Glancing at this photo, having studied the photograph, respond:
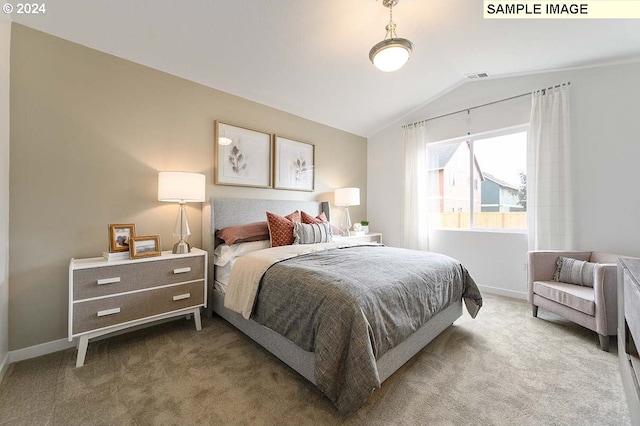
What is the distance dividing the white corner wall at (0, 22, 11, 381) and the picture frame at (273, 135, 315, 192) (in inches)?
89.4

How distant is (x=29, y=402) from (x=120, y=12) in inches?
104

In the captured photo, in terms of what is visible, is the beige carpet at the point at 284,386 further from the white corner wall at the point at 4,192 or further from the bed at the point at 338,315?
the white corner wall at the point at 4,192

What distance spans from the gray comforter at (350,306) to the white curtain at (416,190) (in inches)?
72.2

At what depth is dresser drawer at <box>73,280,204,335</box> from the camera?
1.81m

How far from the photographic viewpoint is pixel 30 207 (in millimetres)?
1927

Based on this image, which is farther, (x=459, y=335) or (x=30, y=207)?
(x=459, y=335)

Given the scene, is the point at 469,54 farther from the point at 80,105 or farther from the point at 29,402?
the point at 29,402

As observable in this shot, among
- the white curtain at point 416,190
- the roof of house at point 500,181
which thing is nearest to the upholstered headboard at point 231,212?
the white curtain at point 416,190

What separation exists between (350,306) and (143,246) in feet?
6.08

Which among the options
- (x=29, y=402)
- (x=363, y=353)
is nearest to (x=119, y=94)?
(x=29, y=402)

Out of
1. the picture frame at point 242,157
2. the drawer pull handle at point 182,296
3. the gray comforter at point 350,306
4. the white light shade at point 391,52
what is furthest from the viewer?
the picture frame at point 242,157

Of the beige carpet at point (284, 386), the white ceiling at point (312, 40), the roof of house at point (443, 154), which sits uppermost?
the white ceiling at point (312, 40)

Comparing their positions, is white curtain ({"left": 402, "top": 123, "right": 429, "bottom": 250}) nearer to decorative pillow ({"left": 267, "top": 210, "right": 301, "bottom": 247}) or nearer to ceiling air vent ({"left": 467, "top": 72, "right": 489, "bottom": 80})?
ceiling air vent ({"left": 467, "top": 72, "right": 489, "bottom": 80})

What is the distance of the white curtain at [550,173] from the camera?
286cm
